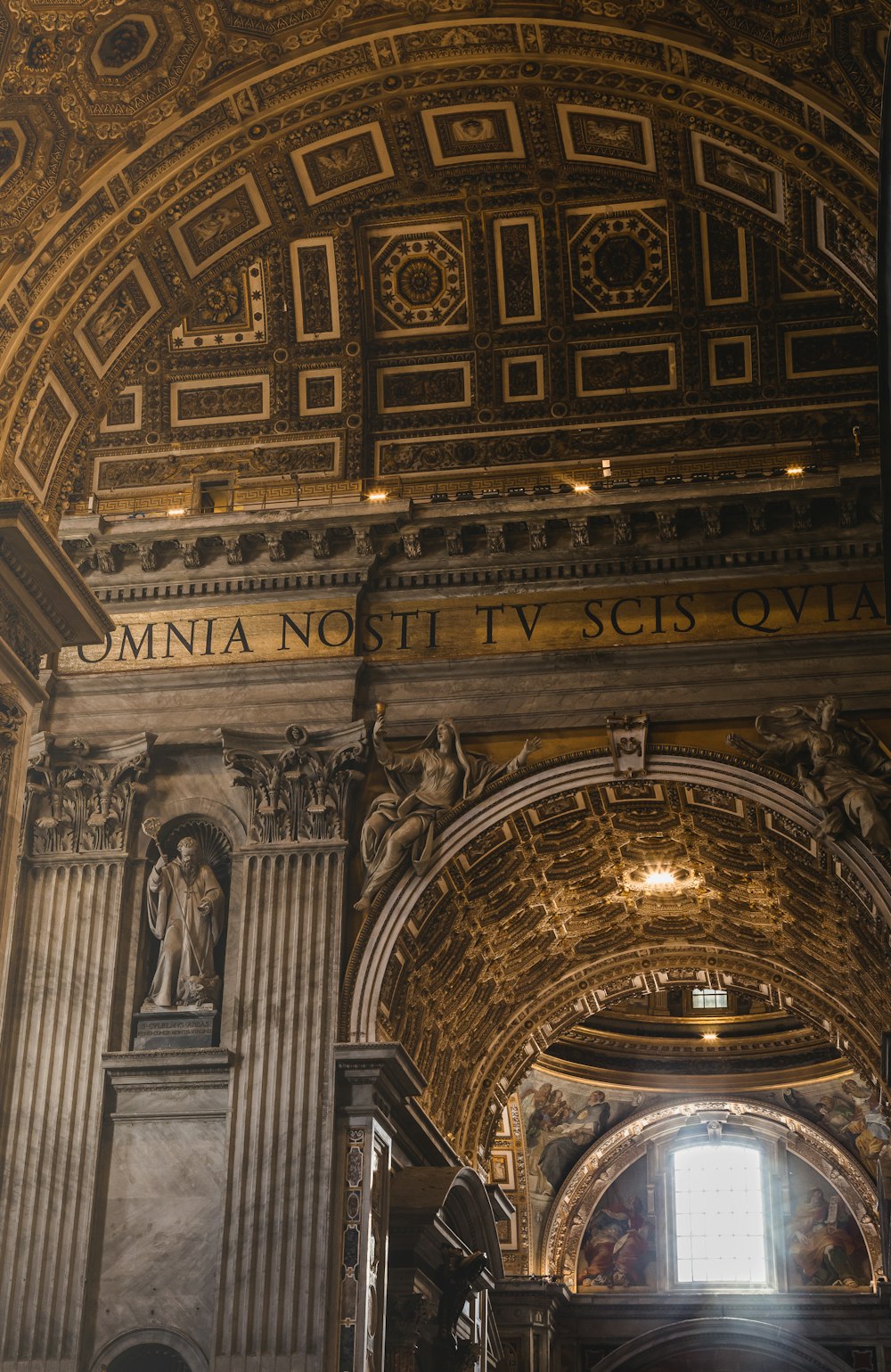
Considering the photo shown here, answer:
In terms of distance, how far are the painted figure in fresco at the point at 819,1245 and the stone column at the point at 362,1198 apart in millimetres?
13623

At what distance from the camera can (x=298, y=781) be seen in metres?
15.5

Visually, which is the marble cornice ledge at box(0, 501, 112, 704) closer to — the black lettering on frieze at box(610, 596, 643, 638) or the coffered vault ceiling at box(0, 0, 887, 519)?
the coffered vault ceiling at box(0, 0, 887, 519)

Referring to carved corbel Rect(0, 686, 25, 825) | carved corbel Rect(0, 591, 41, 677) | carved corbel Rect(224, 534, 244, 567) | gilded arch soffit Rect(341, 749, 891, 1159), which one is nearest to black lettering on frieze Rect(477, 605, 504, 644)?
gilded arch soffit Rect(341, 749, 891, 1159)

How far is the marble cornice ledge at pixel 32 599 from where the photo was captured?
918 centimetres

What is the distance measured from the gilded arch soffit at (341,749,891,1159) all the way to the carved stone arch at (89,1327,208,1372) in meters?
2.68

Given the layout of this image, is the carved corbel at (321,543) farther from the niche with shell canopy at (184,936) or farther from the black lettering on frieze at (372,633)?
the niche with shell canopy at (184,936)

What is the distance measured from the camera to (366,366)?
17531 millimetres

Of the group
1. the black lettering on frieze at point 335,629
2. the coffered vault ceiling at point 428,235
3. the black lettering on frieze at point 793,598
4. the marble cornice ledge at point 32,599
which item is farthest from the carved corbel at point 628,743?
the marble cornice ledge at point 32,599

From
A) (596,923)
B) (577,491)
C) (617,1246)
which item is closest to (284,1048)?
(577,491)

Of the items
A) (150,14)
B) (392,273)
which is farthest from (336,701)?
(150,14)

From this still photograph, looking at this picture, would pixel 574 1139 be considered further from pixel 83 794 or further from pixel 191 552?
pixel 191 552

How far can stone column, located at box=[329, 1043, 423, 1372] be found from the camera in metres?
13.8

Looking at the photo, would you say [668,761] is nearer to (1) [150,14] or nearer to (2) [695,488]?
(2) [695,488]

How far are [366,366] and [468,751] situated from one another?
4226 millimetres
